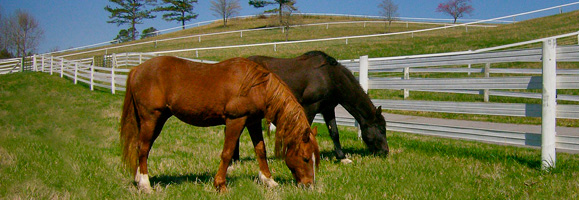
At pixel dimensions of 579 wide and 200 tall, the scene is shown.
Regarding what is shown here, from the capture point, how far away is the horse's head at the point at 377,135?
6.22m

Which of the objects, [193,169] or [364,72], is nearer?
[193,169]

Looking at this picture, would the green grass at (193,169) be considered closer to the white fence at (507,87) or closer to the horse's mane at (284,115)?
the white fence at (507,87)

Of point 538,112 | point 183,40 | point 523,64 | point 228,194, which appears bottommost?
point 228,194

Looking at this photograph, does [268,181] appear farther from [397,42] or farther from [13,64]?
[397,42]

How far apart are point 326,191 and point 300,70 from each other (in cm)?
237

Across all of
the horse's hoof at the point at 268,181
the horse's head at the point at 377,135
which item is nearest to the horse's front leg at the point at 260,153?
the horse's hoof at the point at 268,181

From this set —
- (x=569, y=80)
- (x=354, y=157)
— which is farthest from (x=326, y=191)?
(x=569, y=80)

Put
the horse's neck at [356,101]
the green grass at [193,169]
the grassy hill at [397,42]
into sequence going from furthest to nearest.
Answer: the grassy hill at [397,42], the horse's neck at [356,101], the green grass at [193,169]

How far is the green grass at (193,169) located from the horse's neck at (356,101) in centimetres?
62

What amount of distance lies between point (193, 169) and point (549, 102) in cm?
449

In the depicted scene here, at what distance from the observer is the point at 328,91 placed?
20.3ft

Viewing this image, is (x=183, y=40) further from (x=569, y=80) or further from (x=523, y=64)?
(x=569, y=80)

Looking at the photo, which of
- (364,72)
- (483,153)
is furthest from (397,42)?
(483,153)

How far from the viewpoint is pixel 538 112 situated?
5.34 m
